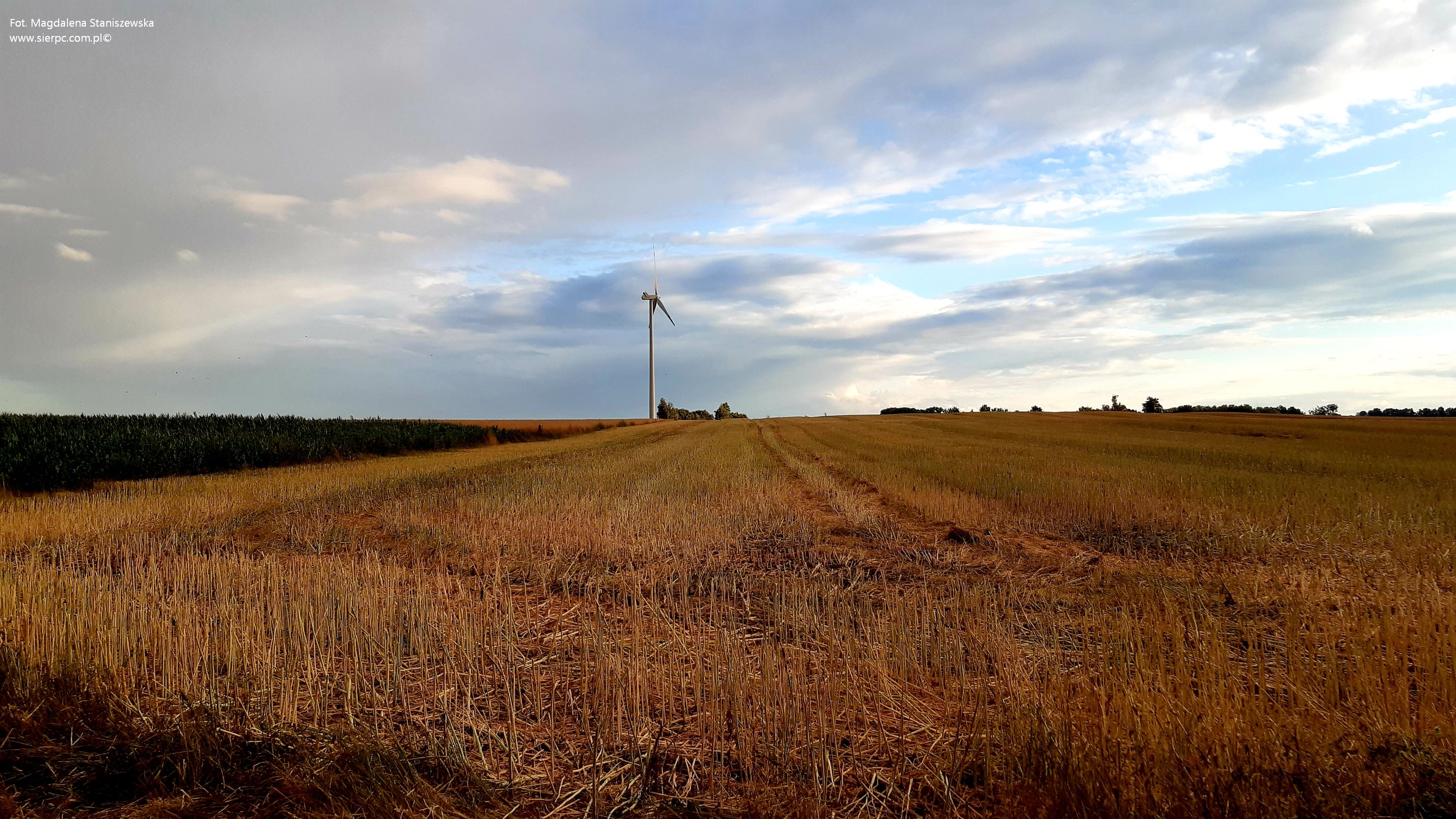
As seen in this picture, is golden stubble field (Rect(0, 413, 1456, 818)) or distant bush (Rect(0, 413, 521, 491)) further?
distant bush (Rect(0, 413, 521, 491))

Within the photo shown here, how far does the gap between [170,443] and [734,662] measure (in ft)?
87.6

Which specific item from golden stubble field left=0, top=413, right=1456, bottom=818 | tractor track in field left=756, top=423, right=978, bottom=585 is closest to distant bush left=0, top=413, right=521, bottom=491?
golden stubble field left=0, top=413, right=1456, bottom=818

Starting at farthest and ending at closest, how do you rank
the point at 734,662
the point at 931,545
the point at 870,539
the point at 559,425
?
the point at 559,425
the point at 870,539
the point at 931,545
the point at 734,662

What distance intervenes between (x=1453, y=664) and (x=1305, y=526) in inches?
289

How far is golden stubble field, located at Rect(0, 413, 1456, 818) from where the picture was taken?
393cm

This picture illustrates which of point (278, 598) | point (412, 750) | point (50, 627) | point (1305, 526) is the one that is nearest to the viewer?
point (412, 750)

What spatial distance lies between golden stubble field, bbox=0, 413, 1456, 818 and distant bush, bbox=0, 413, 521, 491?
819 centimetres

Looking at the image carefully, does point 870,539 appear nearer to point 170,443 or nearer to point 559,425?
point 170,443

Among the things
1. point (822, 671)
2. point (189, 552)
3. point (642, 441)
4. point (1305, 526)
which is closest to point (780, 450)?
point (642, 441)

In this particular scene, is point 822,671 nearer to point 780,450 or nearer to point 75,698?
point 75,698

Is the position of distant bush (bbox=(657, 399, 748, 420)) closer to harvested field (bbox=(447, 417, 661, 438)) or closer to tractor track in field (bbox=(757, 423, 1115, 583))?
harvested field (bbox=(447, 417, 661, 438))

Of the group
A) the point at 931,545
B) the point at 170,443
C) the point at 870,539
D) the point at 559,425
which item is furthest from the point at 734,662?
the point at 559,425

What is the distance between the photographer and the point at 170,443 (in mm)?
24078

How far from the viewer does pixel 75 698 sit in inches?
202
